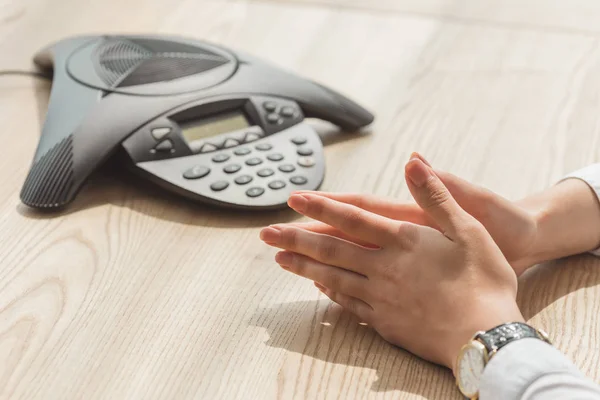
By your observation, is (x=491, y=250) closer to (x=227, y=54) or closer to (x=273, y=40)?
(x=227, y=54)

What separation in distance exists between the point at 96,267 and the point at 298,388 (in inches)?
10.4

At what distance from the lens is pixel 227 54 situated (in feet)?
3.61

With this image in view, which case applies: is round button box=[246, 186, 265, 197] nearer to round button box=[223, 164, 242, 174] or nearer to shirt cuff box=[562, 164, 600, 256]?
round button box=[223, 164, 242, 174]

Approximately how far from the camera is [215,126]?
101 centimetres

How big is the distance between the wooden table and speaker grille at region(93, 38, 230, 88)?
12 centimetres

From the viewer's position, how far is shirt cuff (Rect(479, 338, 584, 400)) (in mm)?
638

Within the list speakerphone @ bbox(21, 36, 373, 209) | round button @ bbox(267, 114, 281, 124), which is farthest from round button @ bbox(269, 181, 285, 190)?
round button @ bbox(267, 114, 281, 124)

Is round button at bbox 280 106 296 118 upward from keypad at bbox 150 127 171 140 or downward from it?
downward

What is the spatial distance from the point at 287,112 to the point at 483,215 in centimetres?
32

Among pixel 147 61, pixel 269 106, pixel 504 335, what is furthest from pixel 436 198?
pixel 147 61

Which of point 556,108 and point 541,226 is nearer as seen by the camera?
point 541,226

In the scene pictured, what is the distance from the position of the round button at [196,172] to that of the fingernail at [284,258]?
0.60 feet

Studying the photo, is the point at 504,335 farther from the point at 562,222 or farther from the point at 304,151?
the point at 304,151

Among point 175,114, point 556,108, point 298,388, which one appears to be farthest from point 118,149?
point 556,108
